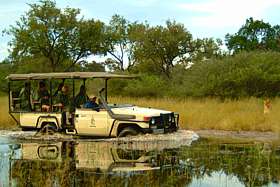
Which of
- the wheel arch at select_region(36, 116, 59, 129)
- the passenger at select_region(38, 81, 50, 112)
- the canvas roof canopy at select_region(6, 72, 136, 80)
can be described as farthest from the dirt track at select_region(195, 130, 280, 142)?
the passenger at select_region(38, 81, 50, 112)

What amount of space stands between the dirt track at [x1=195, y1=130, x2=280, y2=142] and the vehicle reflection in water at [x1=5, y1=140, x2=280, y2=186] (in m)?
1.98

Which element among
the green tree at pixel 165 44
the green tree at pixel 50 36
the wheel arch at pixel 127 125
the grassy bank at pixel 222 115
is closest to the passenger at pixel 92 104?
the wheel arch at pixel 127 125

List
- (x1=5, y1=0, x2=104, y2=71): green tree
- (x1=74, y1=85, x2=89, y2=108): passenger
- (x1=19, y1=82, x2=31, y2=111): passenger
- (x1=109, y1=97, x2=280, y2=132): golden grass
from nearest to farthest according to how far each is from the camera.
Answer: (x1=74, y1=85, x2=89, y2=108): passenger, (x1=19, y1=82, x2=31, y2=111): passenger, (x1=109, y1=97, x2=280, y2=132): golden grass, (x1=5, y1=0, x2=104, y2=71): green tree

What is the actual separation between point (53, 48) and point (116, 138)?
Result: 32149mm

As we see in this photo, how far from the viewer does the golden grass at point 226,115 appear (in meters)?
22.5

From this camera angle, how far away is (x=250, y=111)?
1014 inches

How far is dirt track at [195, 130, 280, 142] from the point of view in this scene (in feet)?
62.4

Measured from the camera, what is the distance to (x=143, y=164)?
12.7m

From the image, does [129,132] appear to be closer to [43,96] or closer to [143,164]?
[43,96]

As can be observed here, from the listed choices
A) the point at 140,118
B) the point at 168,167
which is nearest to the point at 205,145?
the point at 140,118

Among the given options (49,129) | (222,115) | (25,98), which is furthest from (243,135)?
(25,98)

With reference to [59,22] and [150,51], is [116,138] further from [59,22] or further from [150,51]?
[150,51]

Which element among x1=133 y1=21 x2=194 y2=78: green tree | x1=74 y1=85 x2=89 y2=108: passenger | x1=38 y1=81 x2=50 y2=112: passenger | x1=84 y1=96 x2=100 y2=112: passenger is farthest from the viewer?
x1=133 y1=21 x2=194 y2=78: green tree

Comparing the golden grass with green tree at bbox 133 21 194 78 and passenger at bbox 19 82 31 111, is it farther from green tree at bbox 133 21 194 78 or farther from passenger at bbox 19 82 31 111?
green tree at bbox 133 21 194 78
